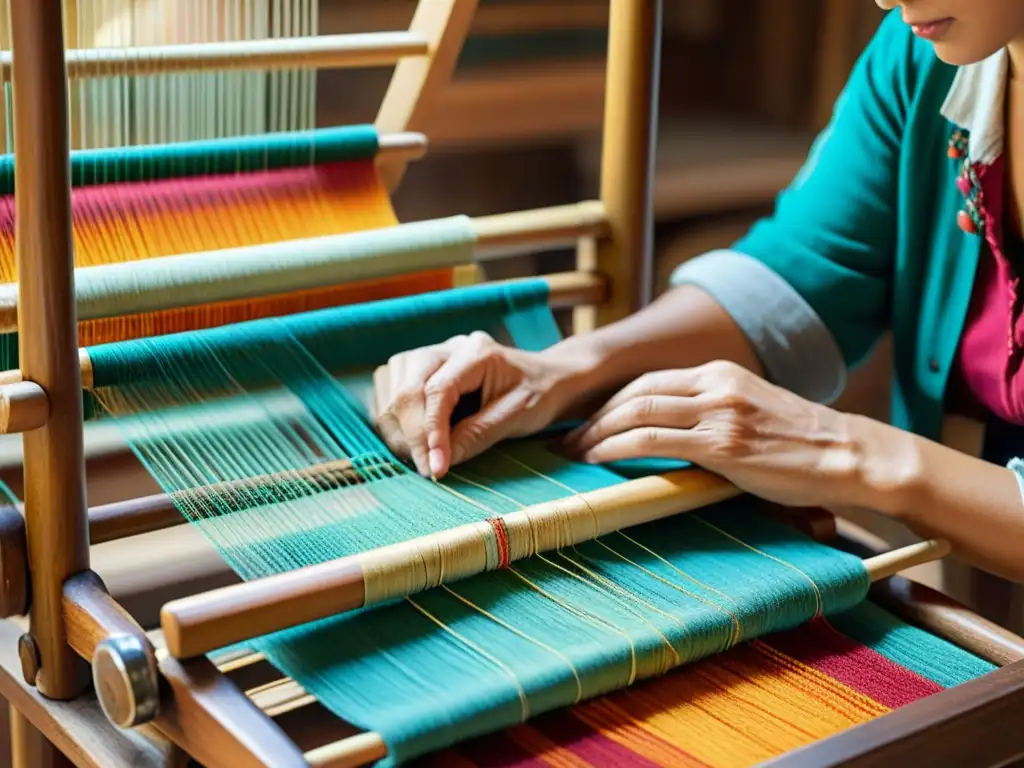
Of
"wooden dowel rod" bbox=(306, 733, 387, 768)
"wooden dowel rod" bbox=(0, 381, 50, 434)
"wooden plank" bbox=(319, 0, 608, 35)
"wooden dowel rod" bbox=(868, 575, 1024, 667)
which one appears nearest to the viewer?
"wooden dowel rod" bbox=(306, 733, 387, 768)

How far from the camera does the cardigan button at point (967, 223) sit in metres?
1.17

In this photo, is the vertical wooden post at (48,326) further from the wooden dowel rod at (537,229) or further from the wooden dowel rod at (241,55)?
the wooden dowel rod at (537,229)

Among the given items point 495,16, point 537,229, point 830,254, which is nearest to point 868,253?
point 830,254

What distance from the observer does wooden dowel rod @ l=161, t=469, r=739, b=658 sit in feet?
2.47

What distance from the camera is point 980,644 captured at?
3.07 ft

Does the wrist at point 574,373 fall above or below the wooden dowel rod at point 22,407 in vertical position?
below

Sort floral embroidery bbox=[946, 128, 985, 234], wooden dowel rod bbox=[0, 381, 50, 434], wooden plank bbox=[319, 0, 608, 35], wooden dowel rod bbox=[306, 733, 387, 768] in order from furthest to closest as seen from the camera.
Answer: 1. wooden plank bbox=[319, 0, 608, 35]
2. floral embroidery bbox=[946, 128, 985, 234]
3. wooden dowel rod bbox=[0, 381, 50, 434]
4. wooden dowel rod bbox=[306, 733, 387, 768]

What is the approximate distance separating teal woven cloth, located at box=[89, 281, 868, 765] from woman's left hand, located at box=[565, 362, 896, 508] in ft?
0.11

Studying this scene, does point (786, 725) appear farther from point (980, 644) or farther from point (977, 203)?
point (977, 203)

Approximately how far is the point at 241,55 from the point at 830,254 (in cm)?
57

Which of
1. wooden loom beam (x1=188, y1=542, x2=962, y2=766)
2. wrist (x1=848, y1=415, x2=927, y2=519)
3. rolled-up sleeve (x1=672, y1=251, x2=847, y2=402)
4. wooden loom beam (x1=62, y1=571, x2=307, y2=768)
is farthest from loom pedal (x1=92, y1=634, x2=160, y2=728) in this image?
rolled-up sleeve (x1=672, y1=251, x2=847, y2=402)

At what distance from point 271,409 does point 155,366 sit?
0.10m

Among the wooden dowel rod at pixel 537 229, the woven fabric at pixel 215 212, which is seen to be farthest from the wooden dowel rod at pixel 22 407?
the wooden dowel rod at pixel 537 229

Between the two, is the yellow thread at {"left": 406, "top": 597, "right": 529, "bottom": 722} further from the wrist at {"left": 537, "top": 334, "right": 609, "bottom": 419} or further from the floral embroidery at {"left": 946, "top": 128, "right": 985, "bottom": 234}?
the floral embroidery at {"left": 946, "top": 128, "right": 985, "bottom": 234}
